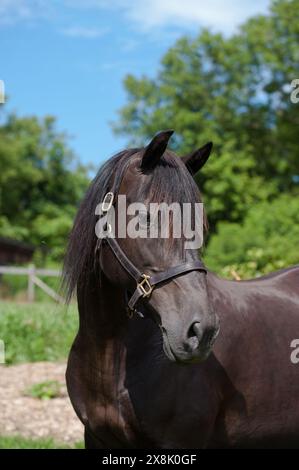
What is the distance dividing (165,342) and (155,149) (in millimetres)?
786

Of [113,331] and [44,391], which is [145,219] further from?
[44,391]

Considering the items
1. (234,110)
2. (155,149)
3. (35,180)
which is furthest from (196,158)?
(35,180)

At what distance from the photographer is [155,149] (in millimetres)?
2637

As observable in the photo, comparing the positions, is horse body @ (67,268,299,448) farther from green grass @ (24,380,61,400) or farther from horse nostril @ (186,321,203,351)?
green grass @ (24,380,61,400)

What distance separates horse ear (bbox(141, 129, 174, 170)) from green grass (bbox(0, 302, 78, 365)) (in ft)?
18.8

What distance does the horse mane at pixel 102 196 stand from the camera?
2.62m

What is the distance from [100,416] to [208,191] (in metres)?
26.9

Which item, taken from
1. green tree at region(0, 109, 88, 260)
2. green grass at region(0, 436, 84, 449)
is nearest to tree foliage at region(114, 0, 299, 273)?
green tree at region(0, 109, 88, 260)

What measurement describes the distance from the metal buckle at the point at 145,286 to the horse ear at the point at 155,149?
1.56 feet

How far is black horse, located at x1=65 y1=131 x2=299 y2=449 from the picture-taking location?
99.1 inches

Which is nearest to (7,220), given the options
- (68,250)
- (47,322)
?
(47,322)

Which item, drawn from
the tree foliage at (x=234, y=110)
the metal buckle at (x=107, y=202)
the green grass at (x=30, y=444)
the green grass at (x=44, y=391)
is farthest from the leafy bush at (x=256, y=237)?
the metal buckle at (x=107, y=202)

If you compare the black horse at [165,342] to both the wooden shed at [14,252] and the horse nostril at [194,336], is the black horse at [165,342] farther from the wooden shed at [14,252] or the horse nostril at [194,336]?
the wooden shed at [14,252]

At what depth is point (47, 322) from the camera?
30.9 ft
